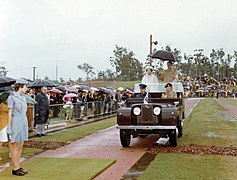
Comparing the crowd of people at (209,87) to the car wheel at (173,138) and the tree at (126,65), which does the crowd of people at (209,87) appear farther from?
the car wheel at (173,138)

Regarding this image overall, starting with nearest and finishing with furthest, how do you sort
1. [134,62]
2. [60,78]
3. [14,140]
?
[14,140], [60,78], [134,62]

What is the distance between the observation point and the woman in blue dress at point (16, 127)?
308 inches

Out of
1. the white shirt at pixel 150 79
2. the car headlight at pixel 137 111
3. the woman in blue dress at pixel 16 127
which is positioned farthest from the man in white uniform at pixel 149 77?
the woman in blue dress at pixel 16 127

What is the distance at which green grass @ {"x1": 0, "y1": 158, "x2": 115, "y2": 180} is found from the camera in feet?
26.0

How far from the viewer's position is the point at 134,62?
10900 centimetres

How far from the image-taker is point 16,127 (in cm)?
785

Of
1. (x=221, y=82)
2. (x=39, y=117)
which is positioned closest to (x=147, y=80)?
(x=39, y=117)

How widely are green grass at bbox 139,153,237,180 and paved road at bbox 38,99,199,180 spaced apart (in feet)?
2.30

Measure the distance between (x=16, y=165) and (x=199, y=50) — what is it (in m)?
113

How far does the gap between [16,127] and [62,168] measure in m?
1.60

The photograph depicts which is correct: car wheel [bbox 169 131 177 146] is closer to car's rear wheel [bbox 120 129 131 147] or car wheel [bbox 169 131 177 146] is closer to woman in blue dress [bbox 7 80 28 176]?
car's rear wheel [bbox 120 129 131 147]

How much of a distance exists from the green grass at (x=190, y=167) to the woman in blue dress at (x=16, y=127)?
8.60 feet

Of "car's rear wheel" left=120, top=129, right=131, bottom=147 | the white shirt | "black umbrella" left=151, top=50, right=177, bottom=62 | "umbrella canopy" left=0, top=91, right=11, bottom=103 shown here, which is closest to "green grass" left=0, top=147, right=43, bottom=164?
"umbrella canopy" left=0, top=91, right=11, bottom=103

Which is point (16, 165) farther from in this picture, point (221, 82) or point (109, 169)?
point (221, 82)
